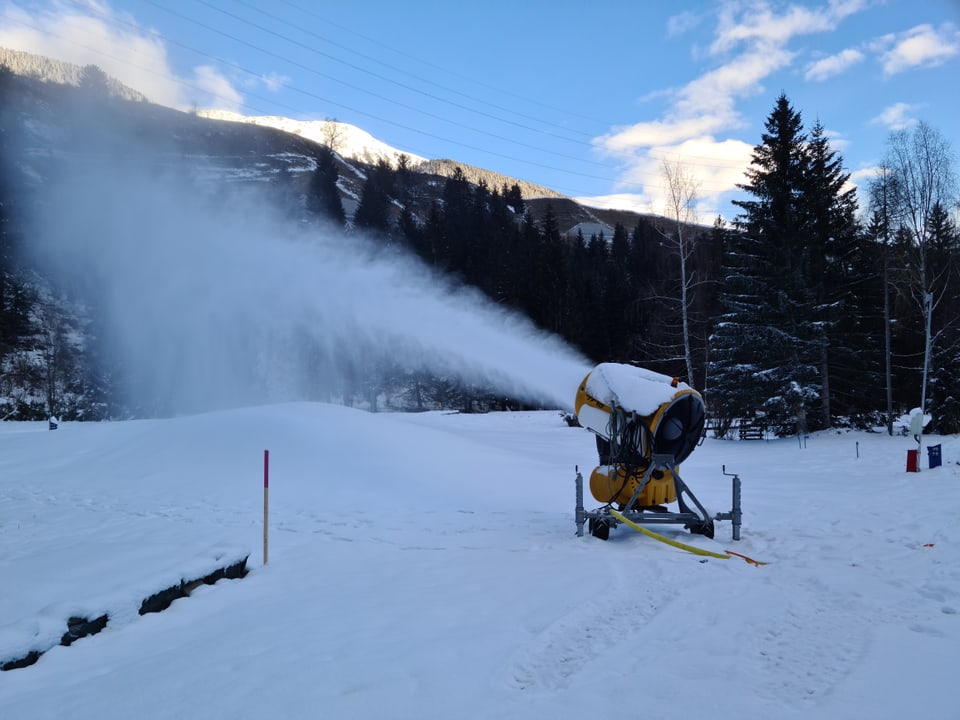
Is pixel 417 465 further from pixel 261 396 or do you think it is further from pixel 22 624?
pixel 261 396

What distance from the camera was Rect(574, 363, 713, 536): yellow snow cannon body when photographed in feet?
25.4

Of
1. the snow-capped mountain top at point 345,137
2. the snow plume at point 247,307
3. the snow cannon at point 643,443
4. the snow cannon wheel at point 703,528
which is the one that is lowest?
the snow cannon wheel at point 703,528

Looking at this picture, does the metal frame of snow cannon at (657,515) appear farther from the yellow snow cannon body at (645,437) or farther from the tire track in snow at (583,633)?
the tire track in snow at (583,633)

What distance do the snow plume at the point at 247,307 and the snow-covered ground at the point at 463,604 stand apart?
4620 millimetres

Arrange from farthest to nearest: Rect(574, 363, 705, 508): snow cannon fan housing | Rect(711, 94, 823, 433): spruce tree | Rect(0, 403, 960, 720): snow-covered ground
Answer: Rect(711, 94, 823, 433): spruce tree < Rect(574, 363, 705, 508): snow cannon fan housing < Rect(0, 403, 960, 720): snow-covered ground

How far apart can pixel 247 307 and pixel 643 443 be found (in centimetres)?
2087

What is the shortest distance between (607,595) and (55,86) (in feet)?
310

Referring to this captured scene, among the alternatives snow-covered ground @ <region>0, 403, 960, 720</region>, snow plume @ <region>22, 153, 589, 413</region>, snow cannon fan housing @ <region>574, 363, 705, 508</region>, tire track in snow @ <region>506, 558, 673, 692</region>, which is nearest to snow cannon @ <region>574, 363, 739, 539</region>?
snow cannon fan housing @ <region>574, 363, 705, 508</region>

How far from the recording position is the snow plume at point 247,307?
1739 centimetres

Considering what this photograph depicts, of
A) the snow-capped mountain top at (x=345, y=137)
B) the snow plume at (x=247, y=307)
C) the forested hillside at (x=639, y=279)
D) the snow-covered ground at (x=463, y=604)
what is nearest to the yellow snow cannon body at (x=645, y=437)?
the snow-covered ground at (x=463, y=604)

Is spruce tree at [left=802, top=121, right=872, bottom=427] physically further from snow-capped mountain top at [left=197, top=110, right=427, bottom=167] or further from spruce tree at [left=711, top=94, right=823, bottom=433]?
snow-capped mountain top at [left=197, top=110, right=427, bottom=167]

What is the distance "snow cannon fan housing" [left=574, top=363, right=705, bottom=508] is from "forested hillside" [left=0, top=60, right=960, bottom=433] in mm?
14561

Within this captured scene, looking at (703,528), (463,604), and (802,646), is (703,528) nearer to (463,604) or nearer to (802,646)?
(802,646)

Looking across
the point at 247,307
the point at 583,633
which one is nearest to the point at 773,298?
the point at 247,307
